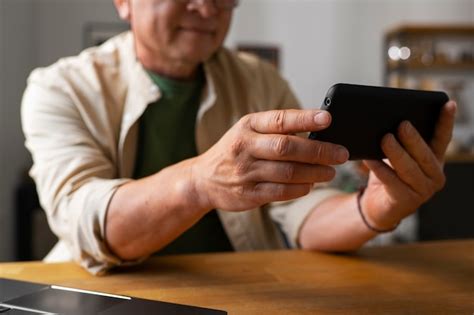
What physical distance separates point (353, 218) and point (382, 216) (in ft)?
0.24

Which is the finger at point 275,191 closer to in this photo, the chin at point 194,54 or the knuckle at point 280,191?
the knuckle at point 280,191

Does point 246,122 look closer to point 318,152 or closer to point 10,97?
point 318,152

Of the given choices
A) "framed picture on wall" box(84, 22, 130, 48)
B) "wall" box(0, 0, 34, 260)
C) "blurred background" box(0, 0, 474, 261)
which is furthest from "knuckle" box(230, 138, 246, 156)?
"framed picture on wall" box(84, 22, 130, 48)

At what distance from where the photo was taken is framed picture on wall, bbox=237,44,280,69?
3.64m

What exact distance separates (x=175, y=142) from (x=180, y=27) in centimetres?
26

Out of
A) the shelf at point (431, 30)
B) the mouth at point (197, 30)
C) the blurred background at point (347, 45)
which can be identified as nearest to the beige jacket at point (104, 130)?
the mouth at point (197, 30)

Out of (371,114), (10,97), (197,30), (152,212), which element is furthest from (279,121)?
(10,97)

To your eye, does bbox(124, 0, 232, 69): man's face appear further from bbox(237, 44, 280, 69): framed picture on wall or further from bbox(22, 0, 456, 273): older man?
bbox(237, 44, 280, 69): framed picture on wall

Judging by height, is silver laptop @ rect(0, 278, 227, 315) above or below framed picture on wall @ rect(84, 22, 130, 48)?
below

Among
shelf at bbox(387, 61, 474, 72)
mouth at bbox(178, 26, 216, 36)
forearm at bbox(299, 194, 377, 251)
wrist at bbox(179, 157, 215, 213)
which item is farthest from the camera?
shelf at bbox(387, 61, 474, 72)

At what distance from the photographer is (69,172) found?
3.01 feet

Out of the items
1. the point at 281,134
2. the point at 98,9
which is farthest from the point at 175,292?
the point at 98,9

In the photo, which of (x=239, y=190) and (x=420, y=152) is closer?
(x=239, y=190)

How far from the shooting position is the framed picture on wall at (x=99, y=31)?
346 centimetres
